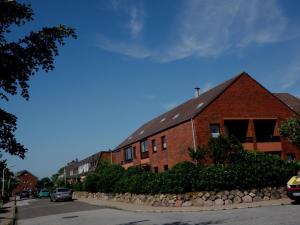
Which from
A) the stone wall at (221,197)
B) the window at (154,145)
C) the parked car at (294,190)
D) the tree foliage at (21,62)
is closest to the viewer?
the tree foliage at (21,62)

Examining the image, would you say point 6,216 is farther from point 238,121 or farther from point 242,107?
point 242,107

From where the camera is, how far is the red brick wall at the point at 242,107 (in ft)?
104

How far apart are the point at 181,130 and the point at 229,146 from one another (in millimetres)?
8281

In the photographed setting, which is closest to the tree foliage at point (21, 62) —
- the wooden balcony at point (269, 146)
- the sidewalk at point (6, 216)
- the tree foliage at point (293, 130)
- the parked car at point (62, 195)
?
the sidewalk at point (6, 216)

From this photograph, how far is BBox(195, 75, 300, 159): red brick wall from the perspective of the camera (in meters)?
31.6

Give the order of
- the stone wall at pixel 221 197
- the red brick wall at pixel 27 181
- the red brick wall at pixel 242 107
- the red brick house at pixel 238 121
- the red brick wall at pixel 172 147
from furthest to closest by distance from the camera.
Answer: the red brick wall at pixel 27 181 → the red brick wall at pixel 172 147 → the red brick house at pixel 238 121 → the red brick wall at pixel 242 107 → the stone wall at pixel 221 197

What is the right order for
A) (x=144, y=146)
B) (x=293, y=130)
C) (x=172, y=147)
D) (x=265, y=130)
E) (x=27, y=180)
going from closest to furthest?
1. (x=293, y=130)
2. (x=172, y=147)
3. (x=265, y=130)
4. (x=144, y=146)
5. (x=27, y=180)

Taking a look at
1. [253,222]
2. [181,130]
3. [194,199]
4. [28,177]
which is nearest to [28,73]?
[253,222]

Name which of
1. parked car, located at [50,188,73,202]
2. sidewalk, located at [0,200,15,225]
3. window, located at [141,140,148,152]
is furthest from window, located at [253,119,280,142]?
sidewalk, located at [0,200,15,225]

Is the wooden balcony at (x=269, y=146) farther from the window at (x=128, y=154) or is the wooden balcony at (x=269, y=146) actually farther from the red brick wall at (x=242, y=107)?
the window at (x=128, y=154)

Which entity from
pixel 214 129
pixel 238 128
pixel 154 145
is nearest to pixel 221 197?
pixel 214 129

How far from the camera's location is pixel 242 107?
33.0 metres

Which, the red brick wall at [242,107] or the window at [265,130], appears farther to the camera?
the window at [265,130]

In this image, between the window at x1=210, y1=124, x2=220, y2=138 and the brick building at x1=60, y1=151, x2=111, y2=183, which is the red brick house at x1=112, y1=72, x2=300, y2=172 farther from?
the brick building at x1=60, y1=151, x2=111, y2=183
